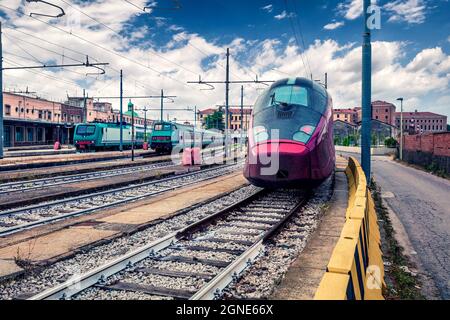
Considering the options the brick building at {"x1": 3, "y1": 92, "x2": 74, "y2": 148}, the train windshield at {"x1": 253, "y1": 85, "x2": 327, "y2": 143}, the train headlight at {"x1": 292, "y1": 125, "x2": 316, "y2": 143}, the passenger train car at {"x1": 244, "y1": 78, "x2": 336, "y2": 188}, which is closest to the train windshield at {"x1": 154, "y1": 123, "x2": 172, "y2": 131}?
the brick building at {"x1": 3, "y1": 92, "x2": 74, "y2": 148}

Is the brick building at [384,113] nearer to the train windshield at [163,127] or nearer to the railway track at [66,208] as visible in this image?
the train windshield at [163,127]

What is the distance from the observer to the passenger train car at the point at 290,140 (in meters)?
8.36

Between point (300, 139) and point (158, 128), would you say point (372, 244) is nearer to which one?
point (300, 139)

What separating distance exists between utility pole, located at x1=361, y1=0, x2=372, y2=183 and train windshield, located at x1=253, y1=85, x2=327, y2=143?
2.57 metres

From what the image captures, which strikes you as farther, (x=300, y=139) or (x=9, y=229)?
(x=300, y=139)

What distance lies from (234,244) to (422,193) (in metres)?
9.43

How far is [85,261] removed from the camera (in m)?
5.18

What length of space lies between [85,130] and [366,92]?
2773 centimetres

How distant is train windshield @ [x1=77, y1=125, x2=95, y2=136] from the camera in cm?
3362

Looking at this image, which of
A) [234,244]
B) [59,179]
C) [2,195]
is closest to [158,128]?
[59,179]

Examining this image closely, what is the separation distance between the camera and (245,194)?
37.2 ft

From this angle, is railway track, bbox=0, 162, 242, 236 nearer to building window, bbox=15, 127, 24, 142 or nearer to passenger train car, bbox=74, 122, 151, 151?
passenger train car, bbox=74, 122, 151, 151

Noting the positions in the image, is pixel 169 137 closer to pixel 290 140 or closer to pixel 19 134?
pixel 19 134

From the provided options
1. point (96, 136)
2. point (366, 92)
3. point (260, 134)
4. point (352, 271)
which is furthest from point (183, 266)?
point (96, 136)
